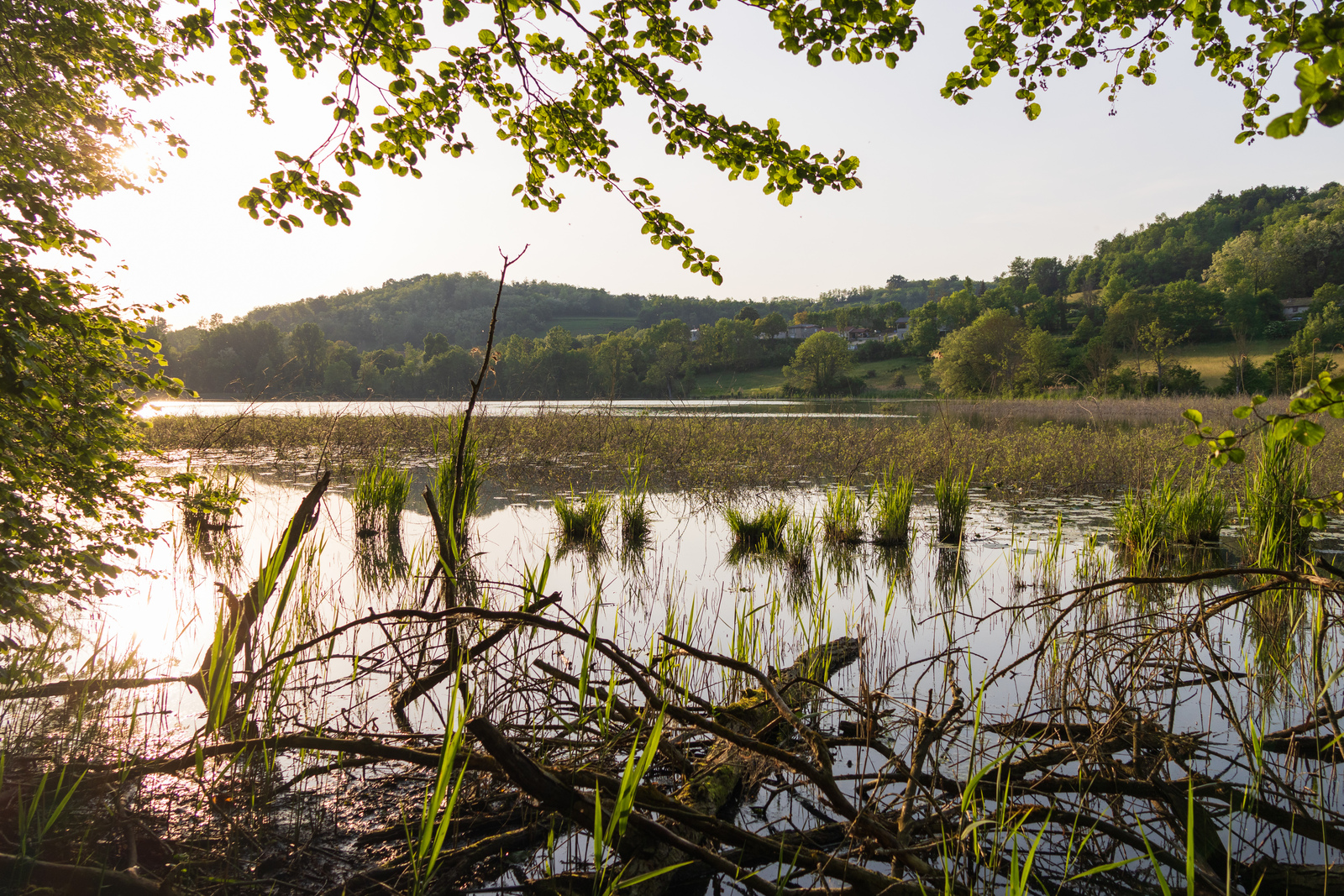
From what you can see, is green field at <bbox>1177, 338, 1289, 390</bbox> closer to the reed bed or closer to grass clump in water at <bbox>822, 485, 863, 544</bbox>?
the reed bed

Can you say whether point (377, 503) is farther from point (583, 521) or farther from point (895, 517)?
point (895, 517)

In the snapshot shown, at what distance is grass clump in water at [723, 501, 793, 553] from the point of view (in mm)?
7422

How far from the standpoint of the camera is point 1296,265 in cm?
7594

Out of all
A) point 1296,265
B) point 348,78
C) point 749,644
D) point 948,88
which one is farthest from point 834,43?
point 1296,265

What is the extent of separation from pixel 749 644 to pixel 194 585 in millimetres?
4932

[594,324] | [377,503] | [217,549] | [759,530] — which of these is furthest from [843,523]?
[594,324]

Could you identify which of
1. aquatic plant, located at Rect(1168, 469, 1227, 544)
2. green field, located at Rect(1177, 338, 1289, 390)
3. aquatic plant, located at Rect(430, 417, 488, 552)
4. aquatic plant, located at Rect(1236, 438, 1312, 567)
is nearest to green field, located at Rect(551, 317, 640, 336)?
green field, located at Rect(1177, 338, 1289, 390)

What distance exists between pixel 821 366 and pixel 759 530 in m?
62.3

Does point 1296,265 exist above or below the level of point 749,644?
above

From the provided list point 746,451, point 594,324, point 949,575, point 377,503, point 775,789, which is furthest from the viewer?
point 594,324

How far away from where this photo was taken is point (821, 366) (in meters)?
67.6

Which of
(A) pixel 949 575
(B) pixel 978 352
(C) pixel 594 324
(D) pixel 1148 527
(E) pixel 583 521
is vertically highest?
(C) pixel 594 324

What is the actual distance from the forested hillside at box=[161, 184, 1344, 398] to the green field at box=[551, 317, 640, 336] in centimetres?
76

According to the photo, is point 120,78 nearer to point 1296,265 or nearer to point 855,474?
point 855,474
